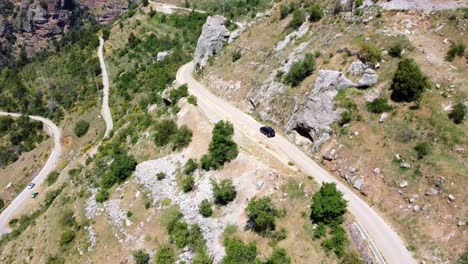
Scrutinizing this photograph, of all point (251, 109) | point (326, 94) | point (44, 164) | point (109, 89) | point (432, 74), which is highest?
point (432, 74)

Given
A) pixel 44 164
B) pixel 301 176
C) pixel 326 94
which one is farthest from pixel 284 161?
pixel 44 164

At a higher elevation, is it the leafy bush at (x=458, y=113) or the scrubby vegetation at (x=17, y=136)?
the leafy bush at (x=458, y=113)

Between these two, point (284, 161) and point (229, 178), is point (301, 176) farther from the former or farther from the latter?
point (229, 178)

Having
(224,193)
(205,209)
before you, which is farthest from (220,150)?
(205,209)

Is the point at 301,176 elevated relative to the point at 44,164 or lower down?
elevated

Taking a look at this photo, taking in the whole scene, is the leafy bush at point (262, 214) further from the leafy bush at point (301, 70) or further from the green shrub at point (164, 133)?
the green shrub at point (164, 133)

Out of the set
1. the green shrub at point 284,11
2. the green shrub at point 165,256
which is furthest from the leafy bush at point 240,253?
the green shrub at point 284,11

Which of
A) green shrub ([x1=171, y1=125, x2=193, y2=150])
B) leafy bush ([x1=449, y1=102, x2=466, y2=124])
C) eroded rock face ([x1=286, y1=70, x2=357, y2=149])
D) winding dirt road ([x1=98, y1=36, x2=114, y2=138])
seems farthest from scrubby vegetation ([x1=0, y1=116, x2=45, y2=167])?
leafy bush ([x1=449, y1=102, x2=466, y2=124])
